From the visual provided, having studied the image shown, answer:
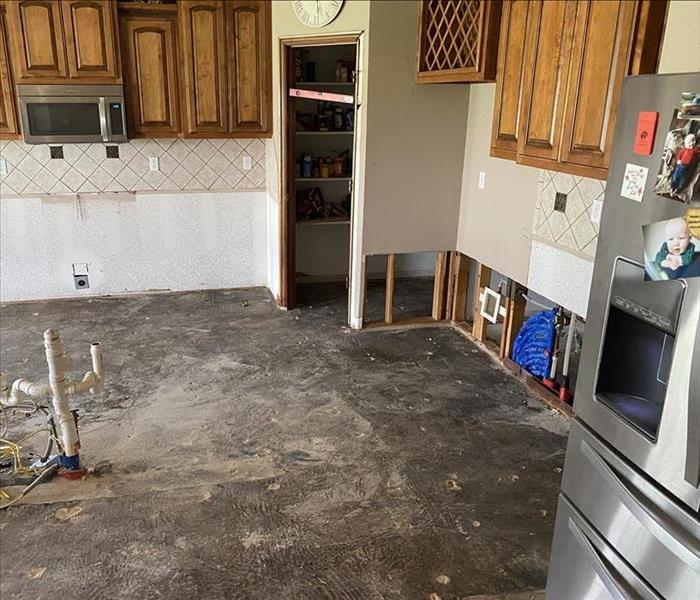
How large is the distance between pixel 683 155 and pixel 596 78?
1.22 metres

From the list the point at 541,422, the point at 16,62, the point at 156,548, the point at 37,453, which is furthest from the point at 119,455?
the point at 16,62

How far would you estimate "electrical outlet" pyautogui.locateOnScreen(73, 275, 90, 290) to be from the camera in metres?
5.22

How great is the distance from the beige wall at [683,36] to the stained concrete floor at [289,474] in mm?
1849

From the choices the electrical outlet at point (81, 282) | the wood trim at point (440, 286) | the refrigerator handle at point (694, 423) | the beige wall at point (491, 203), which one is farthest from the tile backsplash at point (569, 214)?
the electrical outlet at point (81, 282)

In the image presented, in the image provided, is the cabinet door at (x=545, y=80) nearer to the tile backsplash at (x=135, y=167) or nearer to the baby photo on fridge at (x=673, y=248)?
the baby photo on fridge at (x=673, y=248)

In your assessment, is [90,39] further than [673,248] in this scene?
Yes

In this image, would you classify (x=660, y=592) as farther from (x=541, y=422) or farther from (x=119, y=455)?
(x=119, y=455)

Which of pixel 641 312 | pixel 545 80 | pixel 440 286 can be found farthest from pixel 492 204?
pixel 641 312

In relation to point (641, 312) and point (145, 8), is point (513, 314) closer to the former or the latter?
point (641, 312)

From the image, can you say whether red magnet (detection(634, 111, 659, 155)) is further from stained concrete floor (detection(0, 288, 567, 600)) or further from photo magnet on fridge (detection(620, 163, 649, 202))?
stained concrete floor (detection(0, 288, 567, 600))

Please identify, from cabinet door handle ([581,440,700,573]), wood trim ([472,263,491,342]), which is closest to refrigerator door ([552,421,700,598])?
cabinet door handle ([581,440,700,573])

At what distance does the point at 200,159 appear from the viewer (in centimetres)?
524

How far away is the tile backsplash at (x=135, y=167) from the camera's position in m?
4.87

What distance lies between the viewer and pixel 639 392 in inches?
63.7
